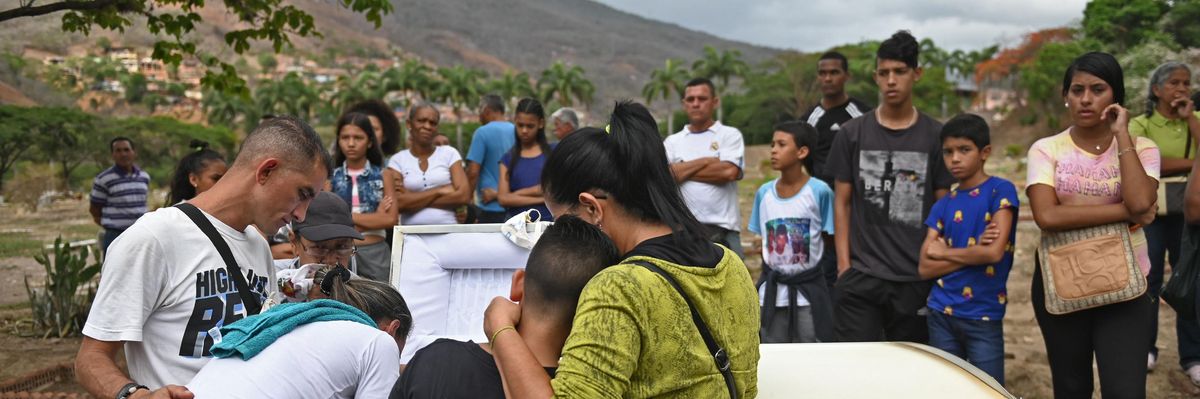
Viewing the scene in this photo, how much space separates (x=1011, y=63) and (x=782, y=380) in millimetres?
78927

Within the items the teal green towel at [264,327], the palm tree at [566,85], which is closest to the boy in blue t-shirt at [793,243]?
the teal green towel at [264,327]

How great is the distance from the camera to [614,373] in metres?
1.83

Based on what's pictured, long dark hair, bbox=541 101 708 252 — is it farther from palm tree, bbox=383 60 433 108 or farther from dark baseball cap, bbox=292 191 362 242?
palm tree, bbox=383 60 433 108

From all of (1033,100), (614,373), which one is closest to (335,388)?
(614,373)

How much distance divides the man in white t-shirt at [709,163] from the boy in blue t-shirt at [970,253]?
166cm

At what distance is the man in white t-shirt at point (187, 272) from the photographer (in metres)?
2.41

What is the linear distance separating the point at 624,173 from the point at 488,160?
15.8 ft

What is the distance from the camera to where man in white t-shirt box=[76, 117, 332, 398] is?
7.90ft

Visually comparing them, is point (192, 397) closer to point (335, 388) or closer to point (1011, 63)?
point (335, 388)

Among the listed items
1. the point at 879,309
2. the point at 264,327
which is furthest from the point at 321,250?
the point at 879,309

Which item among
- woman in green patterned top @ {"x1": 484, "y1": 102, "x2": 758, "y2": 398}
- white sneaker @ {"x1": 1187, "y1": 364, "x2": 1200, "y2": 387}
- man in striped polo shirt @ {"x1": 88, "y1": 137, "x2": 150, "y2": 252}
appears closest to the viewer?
woman in green patterned top @ {"x1": 484, "y1": 102, "x2": 758, "y2": 398}

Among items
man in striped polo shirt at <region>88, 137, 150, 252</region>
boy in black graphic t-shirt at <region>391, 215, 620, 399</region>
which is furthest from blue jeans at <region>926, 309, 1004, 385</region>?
man in striped polo shirt at <region>88, 137, 150, 252</region>

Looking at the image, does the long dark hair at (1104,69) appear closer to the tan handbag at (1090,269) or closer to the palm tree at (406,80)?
the tan handbag at (1090,269)

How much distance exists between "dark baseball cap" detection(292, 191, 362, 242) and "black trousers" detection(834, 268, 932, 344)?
2408 mm
